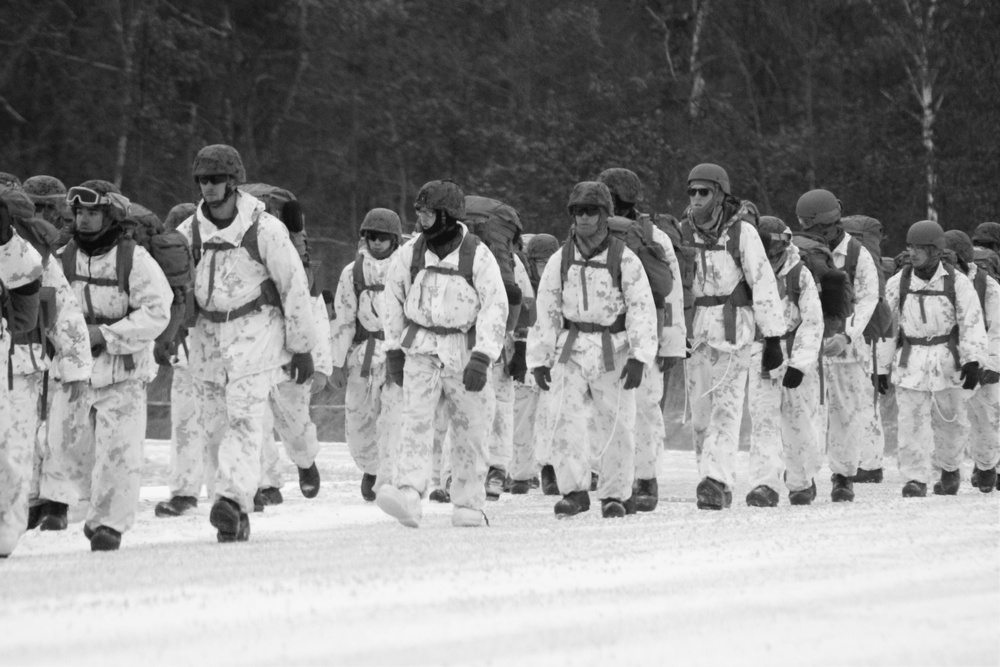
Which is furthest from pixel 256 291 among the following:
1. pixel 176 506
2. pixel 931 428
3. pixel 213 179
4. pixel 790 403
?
pixel 931 428

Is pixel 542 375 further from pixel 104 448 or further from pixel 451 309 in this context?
pixel 104 448

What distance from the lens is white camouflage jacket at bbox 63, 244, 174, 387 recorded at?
10.6m

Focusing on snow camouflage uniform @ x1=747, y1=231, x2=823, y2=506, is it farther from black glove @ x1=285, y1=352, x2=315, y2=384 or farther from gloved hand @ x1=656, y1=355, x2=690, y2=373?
black glove @ x1=285, y1=352, x2=315, y2=384

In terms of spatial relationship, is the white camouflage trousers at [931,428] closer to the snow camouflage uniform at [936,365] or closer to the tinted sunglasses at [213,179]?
the snow camouflage uniform at [936,365]

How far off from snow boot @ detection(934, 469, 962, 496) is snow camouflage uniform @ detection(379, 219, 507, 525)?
555 cm

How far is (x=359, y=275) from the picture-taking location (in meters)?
14.9

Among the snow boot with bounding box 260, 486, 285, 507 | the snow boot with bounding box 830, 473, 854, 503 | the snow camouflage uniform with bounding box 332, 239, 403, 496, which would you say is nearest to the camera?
the snow boot with bounding box 260, 486, 285, 507

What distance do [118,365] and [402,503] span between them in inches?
77.1

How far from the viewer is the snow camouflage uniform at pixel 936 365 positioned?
1527 centimetres

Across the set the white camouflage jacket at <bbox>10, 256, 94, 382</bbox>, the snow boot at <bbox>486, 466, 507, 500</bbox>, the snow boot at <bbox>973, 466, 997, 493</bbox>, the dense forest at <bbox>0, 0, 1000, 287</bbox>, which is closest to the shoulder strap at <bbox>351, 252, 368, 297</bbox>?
Answer: the snow boot at <bbox>486, 466, 507, 500</bbox>

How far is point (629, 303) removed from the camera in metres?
12.2

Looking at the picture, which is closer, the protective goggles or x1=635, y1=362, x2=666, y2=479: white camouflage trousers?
the protective goggles

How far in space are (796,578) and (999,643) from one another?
66.1 inches

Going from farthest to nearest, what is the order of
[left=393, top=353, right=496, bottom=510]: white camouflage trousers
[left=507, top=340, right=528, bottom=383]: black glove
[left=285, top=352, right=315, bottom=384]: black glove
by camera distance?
1. [left=507, top=340, right=528, bottom=383]: black glove
2. [left=393, top=353, right=496, bottom=510]: white camouflage trousers
3. [left=285, top=352, right=315, bottom=384]: black glove
